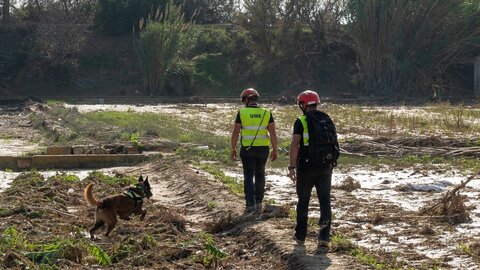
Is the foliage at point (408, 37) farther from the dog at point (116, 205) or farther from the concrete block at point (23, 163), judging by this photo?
the dog at point (116, 205)

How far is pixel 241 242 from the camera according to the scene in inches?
437

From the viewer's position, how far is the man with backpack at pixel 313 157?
32.7 ft

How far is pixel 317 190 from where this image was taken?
1021 centimetres

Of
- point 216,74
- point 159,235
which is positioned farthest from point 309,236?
point 216,74

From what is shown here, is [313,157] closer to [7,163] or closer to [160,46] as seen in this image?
[7,163]

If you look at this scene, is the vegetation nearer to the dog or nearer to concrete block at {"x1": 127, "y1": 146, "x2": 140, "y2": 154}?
concrete block at {"x1": 127, "y1": 146, "x2": 140, "y2": 154}

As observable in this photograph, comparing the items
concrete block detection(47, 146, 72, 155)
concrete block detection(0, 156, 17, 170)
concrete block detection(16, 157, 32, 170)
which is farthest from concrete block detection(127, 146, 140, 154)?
concrete block detection(0, 156, 17, 170)

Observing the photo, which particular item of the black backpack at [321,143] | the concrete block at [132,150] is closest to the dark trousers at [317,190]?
the black backpack at [321,143]

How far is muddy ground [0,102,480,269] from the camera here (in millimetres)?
9602

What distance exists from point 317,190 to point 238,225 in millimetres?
2022

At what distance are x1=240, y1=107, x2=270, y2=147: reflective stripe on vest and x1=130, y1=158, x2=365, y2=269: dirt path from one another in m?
0.96

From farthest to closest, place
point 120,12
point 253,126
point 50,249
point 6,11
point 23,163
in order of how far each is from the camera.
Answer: point 120,12 → point 6,11 → point 23,163 → point 253,126 → point 50,249

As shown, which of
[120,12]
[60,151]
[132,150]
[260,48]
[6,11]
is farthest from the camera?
[120,12]

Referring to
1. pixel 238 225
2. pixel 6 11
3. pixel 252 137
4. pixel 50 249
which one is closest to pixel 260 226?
pixel 238 225
